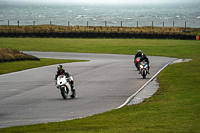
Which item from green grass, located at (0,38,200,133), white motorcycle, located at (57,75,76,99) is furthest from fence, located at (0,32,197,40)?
white motorcycle, located at (57,75,76,99)

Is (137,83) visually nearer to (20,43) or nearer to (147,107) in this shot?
(147,107)

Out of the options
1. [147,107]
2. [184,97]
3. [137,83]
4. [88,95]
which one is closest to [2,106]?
[88,95]

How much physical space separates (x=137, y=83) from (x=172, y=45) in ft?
113

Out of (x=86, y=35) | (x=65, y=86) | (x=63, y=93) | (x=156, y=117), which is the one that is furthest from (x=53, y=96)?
(x=86, y=35)

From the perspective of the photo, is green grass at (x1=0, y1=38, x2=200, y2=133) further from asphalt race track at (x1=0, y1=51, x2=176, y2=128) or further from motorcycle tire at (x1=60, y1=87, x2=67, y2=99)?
motorcycle tire at (x1=60, y1=87, x2=67, y2=99)

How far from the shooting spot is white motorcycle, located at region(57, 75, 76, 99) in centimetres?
1461

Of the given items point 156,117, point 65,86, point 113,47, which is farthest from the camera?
point 113,47

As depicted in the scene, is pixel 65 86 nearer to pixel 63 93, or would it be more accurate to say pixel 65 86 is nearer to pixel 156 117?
pixel 63 93

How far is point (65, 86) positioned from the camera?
48.8 feet

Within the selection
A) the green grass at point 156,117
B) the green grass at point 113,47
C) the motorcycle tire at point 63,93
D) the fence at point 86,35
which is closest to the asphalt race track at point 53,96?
the motorcycle tire at point 63,93

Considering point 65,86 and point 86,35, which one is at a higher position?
point 86,35

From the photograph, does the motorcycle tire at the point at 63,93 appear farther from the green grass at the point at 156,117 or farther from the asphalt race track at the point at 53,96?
the green grass at the point at 156,117

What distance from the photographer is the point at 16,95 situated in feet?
52.7

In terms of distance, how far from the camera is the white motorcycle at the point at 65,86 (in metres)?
14.6
